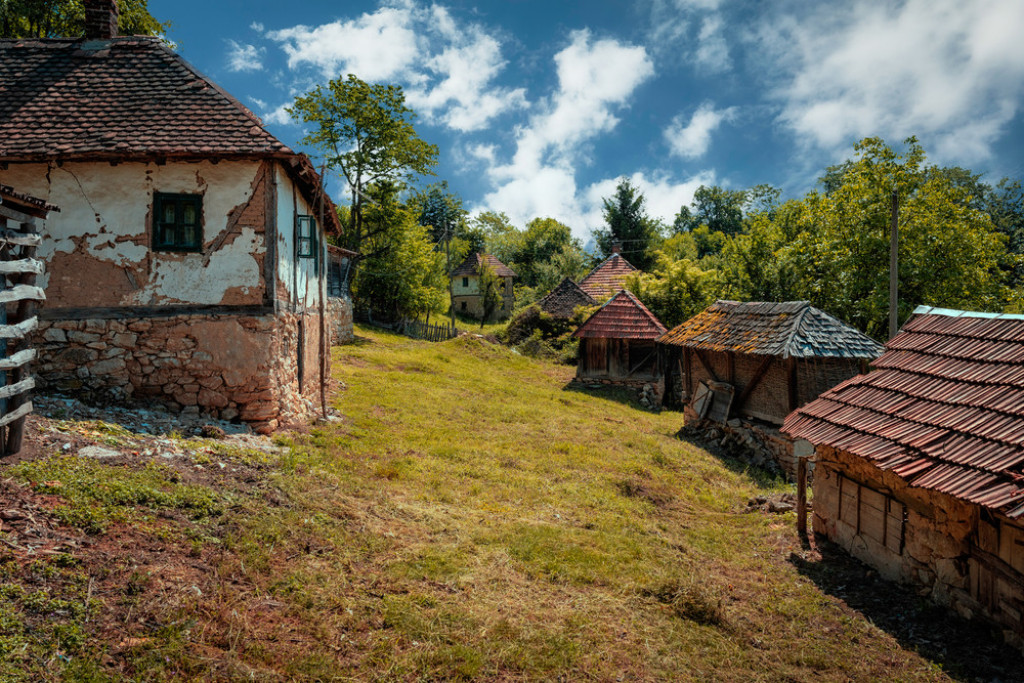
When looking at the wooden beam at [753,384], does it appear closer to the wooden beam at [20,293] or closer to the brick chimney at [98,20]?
the wooden beam at [20,293]

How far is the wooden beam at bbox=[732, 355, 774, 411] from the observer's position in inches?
528

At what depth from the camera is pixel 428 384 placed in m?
17.4

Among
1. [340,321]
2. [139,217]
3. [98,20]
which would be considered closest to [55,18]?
[98,20]

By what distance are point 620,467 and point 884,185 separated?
1646cm

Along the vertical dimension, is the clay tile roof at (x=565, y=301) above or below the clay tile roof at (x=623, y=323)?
above

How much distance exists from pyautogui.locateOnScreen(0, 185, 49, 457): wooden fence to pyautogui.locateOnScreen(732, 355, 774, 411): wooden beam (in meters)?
13.4

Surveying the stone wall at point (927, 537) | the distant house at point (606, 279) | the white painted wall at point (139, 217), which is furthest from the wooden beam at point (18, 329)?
the distant house at point (606, 279)

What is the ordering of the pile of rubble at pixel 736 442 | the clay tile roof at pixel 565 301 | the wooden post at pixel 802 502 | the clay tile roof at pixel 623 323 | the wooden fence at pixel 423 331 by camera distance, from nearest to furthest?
the wooden post at pixel 802 502 < the pile of rubble at pixel 736 442 < the clay tile roof at pixel 623 323 < the clay tile roof at pixel 565 301 < the wooden fence at pixel 423 331

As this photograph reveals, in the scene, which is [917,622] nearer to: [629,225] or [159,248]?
[159,248]

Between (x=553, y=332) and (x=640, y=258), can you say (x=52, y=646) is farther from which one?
(x=640, y=258)

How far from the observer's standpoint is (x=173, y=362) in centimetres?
948

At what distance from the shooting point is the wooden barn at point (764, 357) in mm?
12695

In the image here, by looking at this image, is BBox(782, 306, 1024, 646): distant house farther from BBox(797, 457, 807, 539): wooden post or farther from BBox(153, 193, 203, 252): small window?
BBox(153, 193, 203, 252): small window

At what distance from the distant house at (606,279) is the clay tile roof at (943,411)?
23007mm
